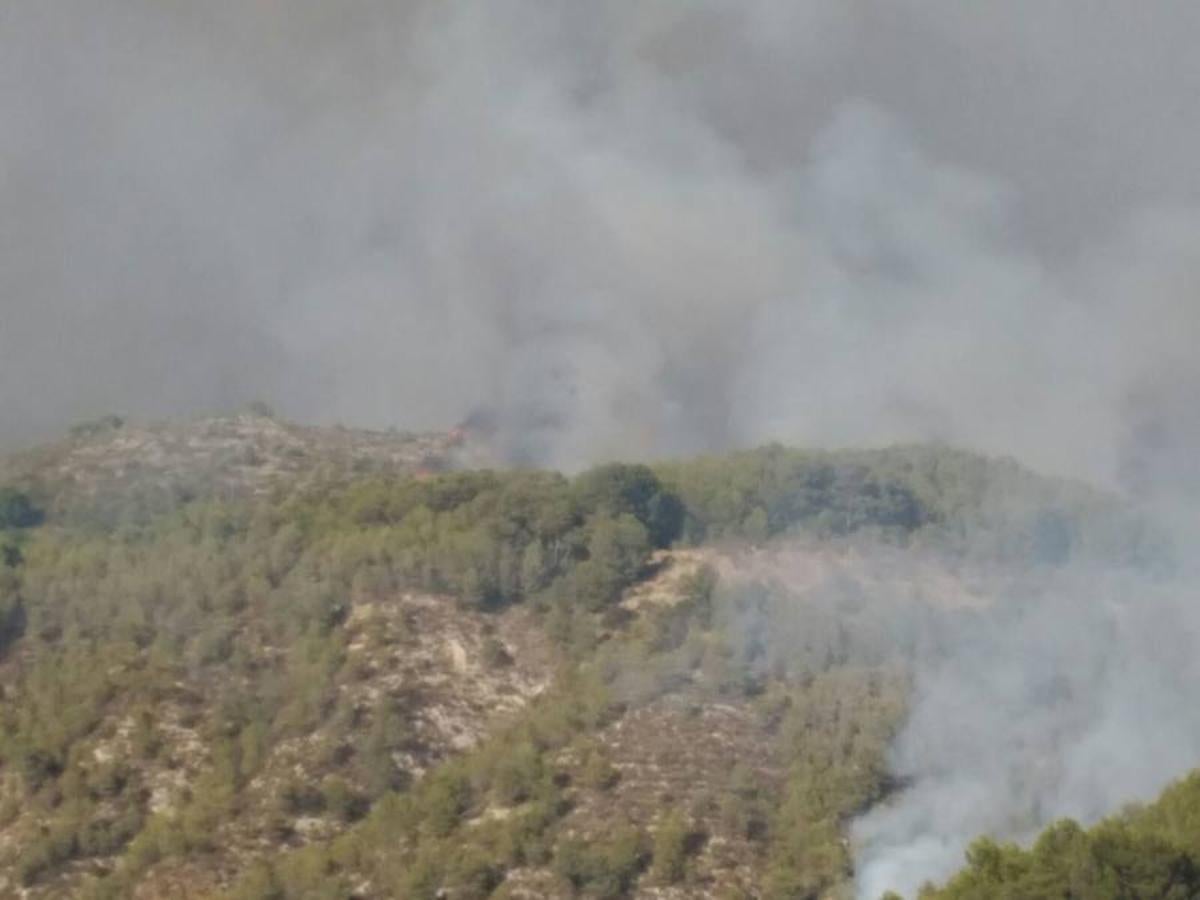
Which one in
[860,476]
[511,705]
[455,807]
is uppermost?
[860,476]

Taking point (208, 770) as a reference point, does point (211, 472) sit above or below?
above

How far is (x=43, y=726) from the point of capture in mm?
73125

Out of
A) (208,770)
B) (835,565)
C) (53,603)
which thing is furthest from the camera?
(835,565)

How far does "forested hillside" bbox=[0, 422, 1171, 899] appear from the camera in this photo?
216 ft

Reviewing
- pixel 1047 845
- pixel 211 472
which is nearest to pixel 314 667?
pixel 211 472

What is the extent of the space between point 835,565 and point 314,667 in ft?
78.6

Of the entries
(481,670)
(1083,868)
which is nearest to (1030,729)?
(481,670)

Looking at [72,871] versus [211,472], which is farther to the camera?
[211,472]

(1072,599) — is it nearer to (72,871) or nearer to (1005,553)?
(1005,553)

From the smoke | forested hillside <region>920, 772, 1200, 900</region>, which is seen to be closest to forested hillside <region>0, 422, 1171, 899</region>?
the smoke

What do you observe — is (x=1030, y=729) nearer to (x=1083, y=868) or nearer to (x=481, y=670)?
(x=481, y=670)

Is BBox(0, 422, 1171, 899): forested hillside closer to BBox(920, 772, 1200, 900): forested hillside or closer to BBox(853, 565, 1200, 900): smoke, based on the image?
BBox(853, 565, 1200, 900): smoke

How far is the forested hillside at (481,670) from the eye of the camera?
65750mm

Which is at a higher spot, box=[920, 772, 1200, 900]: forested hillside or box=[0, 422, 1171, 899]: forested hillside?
box=[0, 422, 1171, 899]: forested hillside
